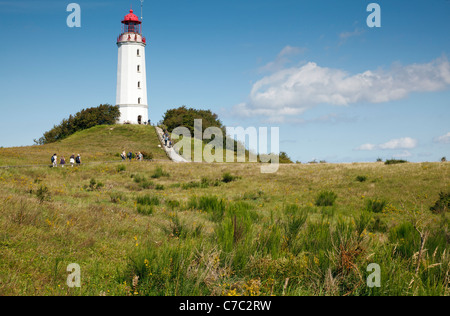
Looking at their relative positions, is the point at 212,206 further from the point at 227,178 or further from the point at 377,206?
the point at 227,178

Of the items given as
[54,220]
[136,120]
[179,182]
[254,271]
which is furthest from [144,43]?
[254,271]

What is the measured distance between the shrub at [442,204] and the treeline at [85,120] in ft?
182

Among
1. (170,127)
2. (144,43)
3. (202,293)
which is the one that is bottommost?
(202,293)

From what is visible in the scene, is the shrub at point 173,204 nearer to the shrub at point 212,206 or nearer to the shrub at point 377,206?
the shrub at point 212,206

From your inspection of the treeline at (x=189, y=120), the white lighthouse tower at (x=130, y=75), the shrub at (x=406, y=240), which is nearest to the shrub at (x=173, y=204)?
the shrub at (x=406, y=240)

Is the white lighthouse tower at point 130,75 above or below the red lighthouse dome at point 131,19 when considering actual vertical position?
below

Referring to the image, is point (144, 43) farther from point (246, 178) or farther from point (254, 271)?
point (254, 271)

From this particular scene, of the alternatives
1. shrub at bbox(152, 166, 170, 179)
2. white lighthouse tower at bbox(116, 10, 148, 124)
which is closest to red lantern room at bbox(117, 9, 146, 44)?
white lighthouse tower at bbox(116, 10, 148, 124)

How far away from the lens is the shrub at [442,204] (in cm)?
1555

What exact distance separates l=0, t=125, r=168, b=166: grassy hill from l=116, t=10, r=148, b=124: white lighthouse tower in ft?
14.5

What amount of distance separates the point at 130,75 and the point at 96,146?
756 inches
